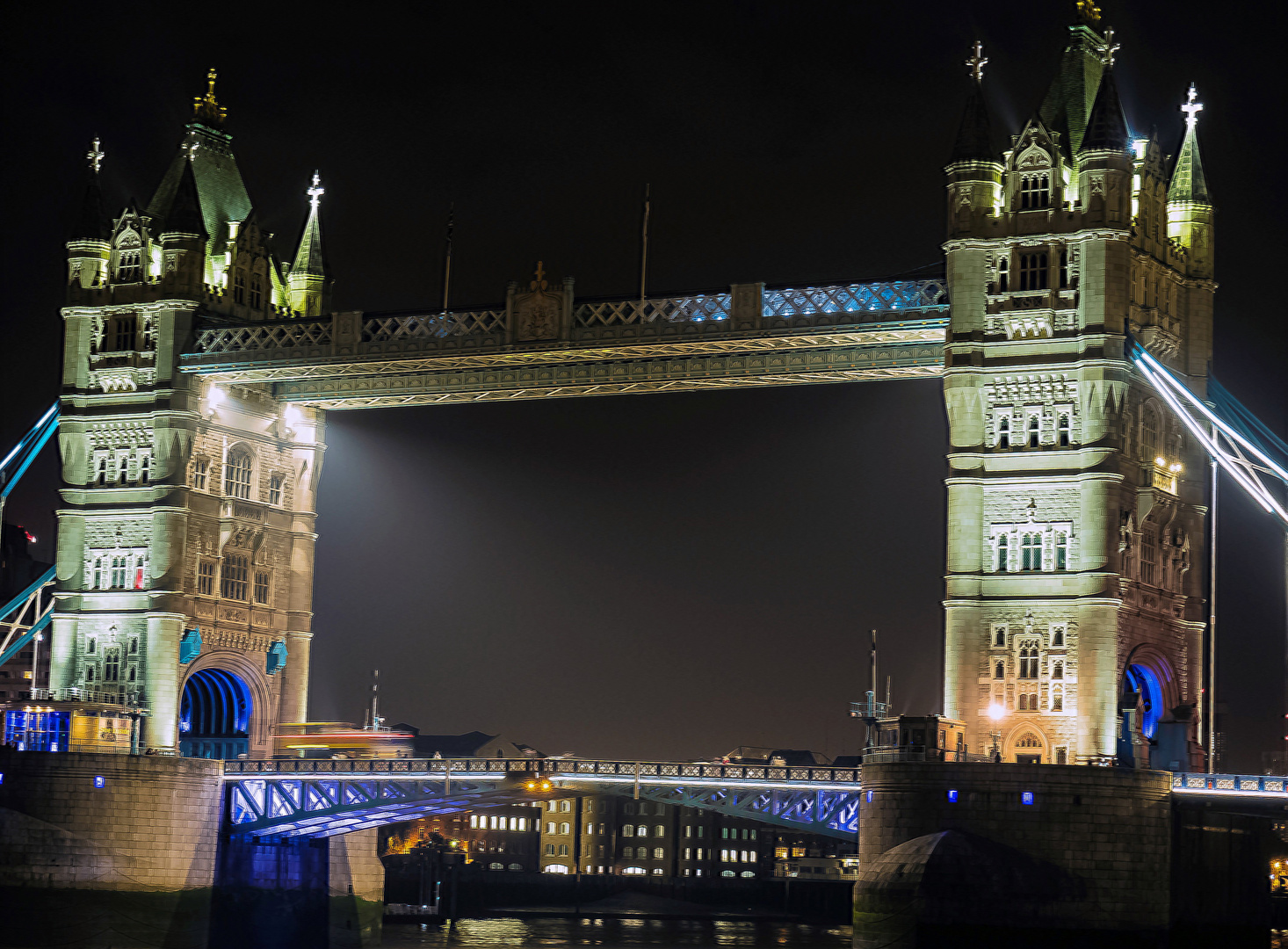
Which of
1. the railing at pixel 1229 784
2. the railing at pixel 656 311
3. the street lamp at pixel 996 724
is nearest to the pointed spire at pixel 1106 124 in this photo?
the railing at pixel 656 311

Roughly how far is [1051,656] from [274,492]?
127 feet

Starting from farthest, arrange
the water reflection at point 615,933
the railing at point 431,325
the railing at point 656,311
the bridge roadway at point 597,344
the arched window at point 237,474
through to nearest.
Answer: the water reflection at point 615,933, the arched window at point 237,474, the railing at point 431,325, the railing at point 656,311, the bridge roadway at point 597,344

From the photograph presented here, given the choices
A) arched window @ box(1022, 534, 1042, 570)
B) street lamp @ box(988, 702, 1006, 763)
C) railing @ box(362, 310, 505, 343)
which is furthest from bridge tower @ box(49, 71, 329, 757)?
arched window @ box(1022, 534, 1042, 570)

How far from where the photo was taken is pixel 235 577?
3807 inches

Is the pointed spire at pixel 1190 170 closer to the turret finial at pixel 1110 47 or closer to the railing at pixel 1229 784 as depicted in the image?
the turret finial at pixel 1110 47

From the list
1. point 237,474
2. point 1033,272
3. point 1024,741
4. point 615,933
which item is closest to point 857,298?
point 1033,272

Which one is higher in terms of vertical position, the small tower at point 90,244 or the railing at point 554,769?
the small tower at point 90,244

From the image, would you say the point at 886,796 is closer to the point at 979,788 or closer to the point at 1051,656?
the point at 979,788

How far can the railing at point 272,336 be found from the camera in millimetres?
91438

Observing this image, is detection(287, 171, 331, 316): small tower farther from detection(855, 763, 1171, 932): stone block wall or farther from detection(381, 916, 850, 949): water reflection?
detection(855, 763, 1171, 932): stone block wall

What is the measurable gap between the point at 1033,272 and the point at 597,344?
17.4 metres

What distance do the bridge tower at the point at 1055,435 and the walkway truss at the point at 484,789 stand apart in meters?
6.49

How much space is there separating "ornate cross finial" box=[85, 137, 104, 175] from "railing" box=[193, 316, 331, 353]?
34.0 ft

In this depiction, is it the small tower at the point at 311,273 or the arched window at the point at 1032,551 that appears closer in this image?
the arched window at the point at 1032,551
